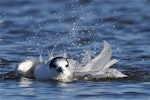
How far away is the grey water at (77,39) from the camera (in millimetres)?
13664

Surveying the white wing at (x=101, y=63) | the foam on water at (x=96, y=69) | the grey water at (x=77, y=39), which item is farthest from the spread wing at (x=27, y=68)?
the white wing at (x=101, y=63)

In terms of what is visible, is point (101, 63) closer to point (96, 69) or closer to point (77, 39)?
point (96, 69)

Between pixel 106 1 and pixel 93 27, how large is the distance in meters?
3.94

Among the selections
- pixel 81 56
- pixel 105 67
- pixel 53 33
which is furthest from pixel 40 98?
pixel 53 33

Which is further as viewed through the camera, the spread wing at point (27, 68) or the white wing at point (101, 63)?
the spread wing at point (27, 68)

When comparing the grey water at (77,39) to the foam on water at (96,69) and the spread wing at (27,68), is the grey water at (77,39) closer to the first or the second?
the foam on water at (96,69)

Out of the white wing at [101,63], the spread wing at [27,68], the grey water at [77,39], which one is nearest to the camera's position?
the grey water at [77,39]

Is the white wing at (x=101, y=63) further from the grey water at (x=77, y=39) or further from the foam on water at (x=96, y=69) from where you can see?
the grey water at (x=77, y=39)

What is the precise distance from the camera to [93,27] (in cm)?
2045

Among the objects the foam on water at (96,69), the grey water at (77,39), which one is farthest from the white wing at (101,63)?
the grey water at (77,39)

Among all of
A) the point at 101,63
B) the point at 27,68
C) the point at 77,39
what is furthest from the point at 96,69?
the point at 77,39

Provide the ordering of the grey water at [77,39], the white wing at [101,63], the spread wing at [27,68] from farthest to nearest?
the spread wing at [27,68], the white wing at [101,63], the grey water at [77,39]

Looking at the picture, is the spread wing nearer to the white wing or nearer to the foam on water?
the foam on water

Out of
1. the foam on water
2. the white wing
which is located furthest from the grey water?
the white wing
